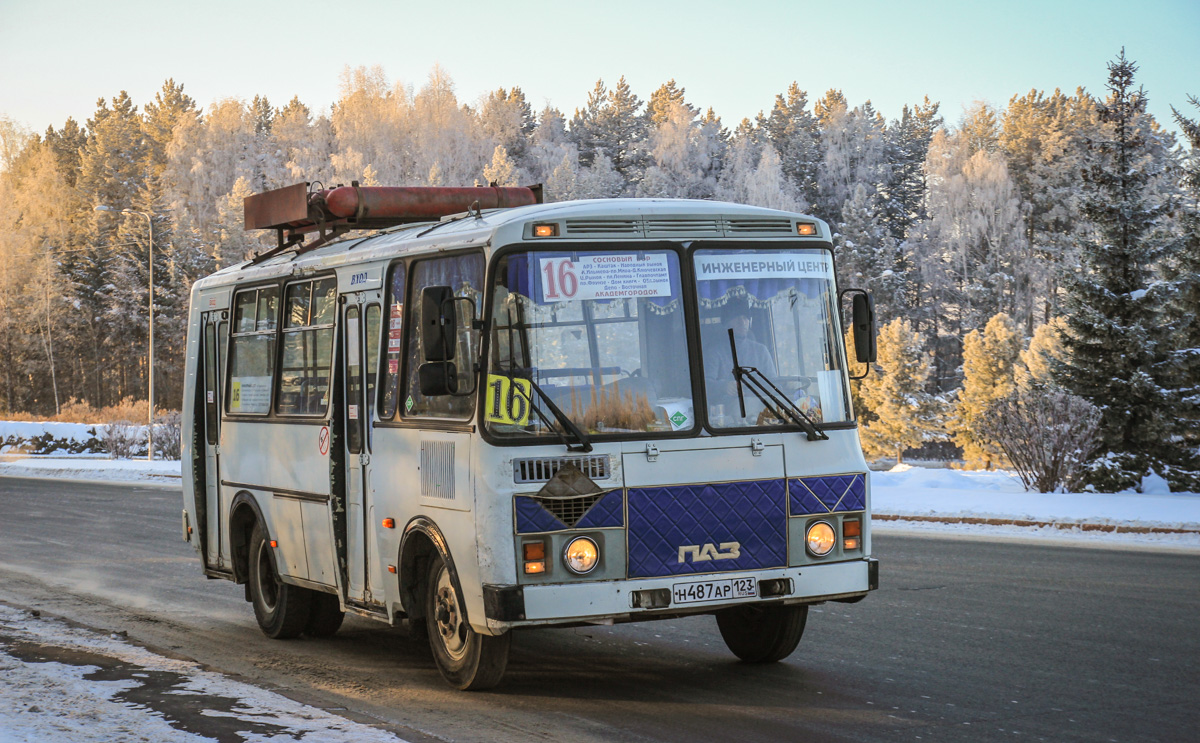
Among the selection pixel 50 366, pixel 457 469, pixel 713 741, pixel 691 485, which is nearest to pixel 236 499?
pixel 457 469

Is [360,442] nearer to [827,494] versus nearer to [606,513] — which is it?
[606,513]

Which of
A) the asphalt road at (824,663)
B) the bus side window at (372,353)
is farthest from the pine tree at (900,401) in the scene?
the bus side window at (372,353)

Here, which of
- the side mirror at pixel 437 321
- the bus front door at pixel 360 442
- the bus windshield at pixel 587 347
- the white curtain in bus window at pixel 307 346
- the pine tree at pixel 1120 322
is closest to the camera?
the side mirror at pixel 437 321

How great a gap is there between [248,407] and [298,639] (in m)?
1.81

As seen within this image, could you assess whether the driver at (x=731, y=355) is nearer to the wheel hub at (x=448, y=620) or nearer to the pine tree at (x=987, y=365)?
the wheel hub at (x=448, y=620)

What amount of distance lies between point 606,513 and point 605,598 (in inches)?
17.3

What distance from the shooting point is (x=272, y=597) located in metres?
10.7

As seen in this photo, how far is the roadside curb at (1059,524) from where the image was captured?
1745 centimetres

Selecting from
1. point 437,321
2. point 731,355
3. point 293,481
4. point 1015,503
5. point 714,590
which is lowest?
point 1015,503

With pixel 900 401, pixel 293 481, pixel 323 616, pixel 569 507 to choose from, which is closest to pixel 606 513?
pixel 569 507

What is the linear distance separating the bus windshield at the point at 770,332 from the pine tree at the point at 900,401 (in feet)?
195

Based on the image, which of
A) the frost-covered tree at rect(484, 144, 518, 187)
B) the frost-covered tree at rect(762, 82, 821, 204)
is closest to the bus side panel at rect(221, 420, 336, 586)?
the frost-covered tree at rect(484, 144, 518, 187)

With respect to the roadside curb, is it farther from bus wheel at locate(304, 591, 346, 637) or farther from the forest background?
the forest background

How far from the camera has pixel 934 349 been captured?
279 feet
